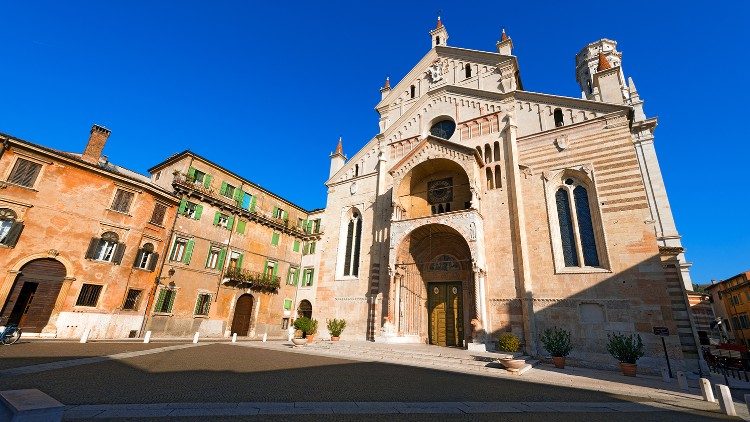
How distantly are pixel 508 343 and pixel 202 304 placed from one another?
71.6 ft

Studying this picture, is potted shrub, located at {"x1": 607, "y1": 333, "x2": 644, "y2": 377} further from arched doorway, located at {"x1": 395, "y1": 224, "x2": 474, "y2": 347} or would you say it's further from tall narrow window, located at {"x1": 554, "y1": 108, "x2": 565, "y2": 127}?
tall narrow window, located at {"x1": 554, "y1": 108, "x2": 565, "y2": 127}

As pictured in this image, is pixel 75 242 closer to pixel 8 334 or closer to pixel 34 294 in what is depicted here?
pixel 34 294

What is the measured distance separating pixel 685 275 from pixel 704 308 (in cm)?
3167

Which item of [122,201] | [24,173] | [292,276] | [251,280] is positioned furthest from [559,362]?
[24,173]

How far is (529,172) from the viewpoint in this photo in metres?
18.9

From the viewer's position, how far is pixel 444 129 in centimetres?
2345

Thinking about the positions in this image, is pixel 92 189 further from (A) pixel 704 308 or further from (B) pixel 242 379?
(A) pixel 704 308

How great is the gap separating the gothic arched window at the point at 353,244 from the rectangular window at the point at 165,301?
12554 mm

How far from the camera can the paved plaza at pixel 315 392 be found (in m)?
6.02

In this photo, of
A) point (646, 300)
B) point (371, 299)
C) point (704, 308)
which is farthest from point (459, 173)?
point (704, 308)

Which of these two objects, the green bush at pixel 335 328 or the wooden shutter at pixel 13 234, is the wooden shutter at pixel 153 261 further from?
the green bush at pixel 335 328

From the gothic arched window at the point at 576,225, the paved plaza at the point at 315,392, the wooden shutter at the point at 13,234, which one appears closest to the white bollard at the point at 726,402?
the paved plaza at the point at 315,392

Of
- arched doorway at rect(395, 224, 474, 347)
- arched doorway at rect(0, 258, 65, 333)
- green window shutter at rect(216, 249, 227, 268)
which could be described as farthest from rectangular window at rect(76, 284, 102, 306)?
arched doorway at rect(395, 224, 474, 347)

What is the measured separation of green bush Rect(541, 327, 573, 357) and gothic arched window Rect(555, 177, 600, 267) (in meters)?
3.71
